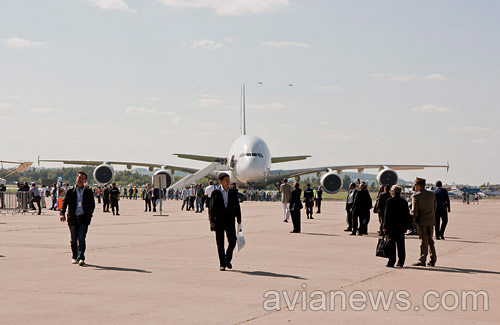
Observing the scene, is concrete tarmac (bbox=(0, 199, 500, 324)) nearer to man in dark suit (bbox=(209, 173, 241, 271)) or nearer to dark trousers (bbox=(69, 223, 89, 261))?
dark trousers (bbox=(69, 223, 89, 261))

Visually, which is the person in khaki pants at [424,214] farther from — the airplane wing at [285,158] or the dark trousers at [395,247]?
the airplane wing at [285,158]

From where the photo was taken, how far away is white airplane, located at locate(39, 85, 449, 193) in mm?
47537

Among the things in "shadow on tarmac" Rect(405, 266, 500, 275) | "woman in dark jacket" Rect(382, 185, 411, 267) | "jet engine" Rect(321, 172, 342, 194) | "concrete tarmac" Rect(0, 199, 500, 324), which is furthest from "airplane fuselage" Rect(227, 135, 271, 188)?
"shadow on tarmac" Rect(405, 266, 500, 275)

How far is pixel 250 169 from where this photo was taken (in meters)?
46.9

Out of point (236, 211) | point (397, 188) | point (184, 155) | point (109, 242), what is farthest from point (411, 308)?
point (184, 155)

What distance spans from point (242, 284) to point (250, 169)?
1491 inches

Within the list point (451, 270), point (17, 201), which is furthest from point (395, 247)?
point (17, 201)

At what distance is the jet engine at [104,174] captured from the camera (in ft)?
172

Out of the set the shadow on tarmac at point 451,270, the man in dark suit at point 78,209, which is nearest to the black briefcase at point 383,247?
the shadow on tarmac at point 451,270

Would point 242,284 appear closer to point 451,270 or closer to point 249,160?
point 451,270

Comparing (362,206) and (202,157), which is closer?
(362,206)

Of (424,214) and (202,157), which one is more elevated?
(202,157)

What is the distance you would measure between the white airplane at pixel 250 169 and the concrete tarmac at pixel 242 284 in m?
31.9

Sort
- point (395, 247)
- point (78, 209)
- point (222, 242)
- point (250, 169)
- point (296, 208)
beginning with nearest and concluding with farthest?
1. point (222, 242)
2. point (395, 247)
3. point (78, 209)
4. point (296, 208)
5. point (250, 169)
